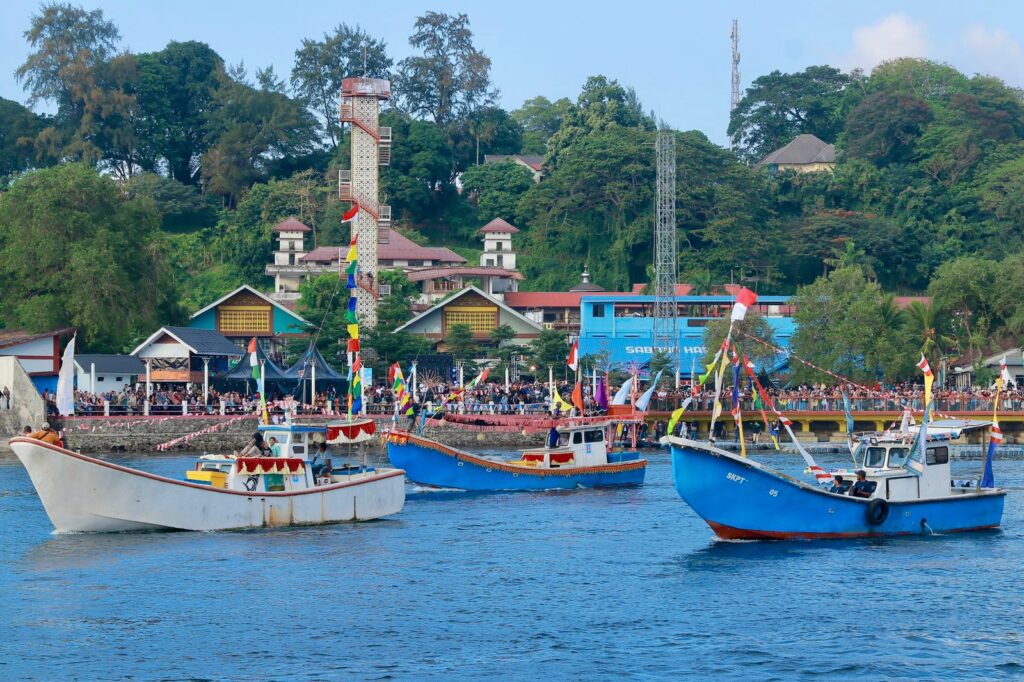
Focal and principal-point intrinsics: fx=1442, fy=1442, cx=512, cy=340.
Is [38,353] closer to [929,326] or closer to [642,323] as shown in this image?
[642,323]

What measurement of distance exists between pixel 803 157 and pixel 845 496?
11009cm

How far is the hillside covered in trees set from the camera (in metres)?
122

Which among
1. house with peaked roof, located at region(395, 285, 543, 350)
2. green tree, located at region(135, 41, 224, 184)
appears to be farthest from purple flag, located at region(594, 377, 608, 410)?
green tree, located at region(135, 41, 224, 184)

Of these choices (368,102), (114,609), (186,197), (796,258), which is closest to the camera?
(114,609)

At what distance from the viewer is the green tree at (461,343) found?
90.9 meters

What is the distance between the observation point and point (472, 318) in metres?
97.8

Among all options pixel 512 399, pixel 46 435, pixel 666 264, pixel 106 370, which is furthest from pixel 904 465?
pixel 666 264

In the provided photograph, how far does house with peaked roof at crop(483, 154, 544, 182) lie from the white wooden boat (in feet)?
329

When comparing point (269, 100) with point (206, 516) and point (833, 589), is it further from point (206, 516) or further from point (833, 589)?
point (833, 589)

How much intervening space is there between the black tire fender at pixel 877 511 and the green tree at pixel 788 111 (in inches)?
4736

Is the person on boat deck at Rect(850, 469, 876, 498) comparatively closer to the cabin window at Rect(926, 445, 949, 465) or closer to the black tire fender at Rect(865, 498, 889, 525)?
the black tire fender at Rect(865, 498, 889, 525)

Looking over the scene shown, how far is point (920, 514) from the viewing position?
135 feet

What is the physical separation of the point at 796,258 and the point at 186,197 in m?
57.0

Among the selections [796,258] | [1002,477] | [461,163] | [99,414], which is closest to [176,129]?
[461,163]
